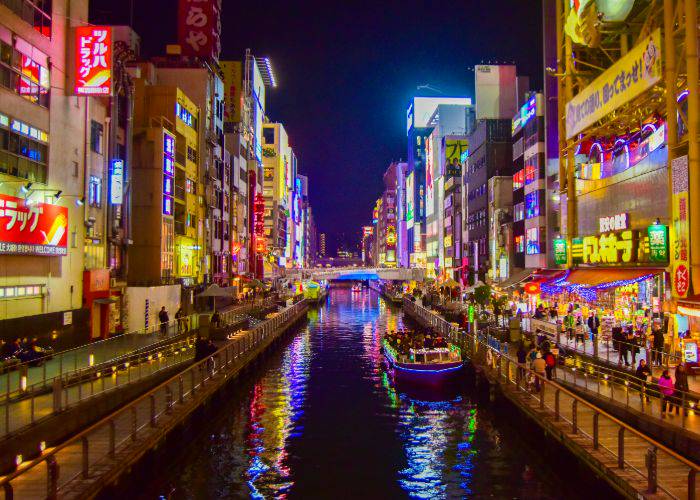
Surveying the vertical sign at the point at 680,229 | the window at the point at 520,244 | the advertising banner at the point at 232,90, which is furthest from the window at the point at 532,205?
the advertising banner at the point at 232,90

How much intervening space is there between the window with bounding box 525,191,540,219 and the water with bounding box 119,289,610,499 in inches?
1294

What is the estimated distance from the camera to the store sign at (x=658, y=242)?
2994cm

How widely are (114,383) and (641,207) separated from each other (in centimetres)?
2771

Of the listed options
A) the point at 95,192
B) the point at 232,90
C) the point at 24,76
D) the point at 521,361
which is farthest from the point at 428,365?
the point at 232,90

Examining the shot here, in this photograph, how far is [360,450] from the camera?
23.2 meters

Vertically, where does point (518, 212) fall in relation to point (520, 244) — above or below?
above

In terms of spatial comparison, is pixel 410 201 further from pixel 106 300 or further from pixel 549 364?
pixel 549 364

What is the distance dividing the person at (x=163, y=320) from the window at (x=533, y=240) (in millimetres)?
36854

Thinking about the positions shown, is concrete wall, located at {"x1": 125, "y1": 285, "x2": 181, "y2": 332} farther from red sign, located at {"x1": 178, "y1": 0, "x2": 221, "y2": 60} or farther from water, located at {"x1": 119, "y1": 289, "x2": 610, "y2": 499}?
red sign, located at {"x1": 178, "y1": 0, "x2": 221, "y2": 60}

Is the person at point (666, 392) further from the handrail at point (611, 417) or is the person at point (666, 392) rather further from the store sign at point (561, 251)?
the store sign at point (561, 251)

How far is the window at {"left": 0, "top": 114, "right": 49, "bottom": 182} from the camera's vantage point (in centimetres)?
2839

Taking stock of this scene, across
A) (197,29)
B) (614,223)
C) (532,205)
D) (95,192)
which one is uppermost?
(197,29)

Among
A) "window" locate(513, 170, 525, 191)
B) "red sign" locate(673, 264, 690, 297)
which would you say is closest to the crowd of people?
"red sign" locate(673, 264, 690, 297)

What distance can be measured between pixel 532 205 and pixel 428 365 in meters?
35.9
